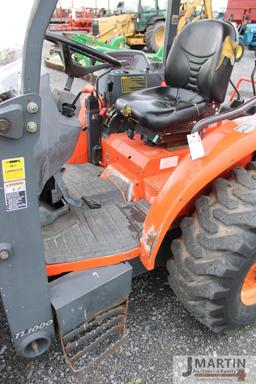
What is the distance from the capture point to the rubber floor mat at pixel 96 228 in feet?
5.19

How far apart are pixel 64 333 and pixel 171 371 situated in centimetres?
58

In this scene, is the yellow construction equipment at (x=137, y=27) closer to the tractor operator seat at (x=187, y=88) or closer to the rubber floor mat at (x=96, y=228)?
the tractor operator seat at (x=187, y=88)

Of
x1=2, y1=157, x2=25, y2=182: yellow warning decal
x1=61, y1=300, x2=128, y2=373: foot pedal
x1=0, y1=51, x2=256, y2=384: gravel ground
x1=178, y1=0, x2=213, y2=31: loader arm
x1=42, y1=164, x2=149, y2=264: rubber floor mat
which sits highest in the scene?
x1=178, y1=0, x2=213, y2=31: loader arm

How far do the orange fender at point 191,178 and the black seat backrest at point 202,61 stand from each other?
857mm

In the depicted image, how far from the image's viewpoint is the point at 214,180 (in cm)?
163

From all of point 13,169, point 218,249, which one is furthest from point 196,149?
point 13,169

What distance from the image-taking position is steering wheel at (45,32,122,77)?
1763 mm

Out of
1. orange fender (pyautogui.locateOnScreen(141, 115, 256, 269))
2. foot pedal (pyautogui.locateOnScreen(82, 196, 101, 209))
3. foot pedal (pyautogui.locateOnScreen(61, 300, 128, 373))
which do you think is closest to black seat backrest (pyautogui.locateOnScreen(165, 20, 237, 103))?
orange fender (pyautogui.locateOnScreen(141, 115, 256, 269))

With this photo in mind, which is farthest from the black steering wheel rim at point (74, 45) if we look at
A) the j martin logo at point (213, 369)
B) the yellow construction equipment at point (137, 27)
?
the yellow construction equipment at point (137, 27)

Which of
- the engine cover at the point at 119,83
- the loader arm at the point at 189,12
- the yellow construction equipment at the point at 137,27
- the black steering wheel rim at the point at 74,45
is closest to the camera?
the black steering wheel rim at the point at 74,45

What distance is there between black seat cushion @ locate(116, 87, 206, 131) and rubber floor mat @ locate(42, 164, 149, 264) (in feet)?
1.56

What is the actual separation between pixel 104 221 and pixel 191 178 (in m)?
0.57

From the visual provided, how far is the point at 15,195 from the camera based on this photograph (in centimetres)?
113

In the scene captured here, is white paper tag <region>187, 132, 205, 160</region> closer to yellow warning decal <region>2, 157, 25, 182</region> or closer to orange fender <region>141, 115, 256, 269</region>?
orange fender <region>141, 115, 256, 269</region>
